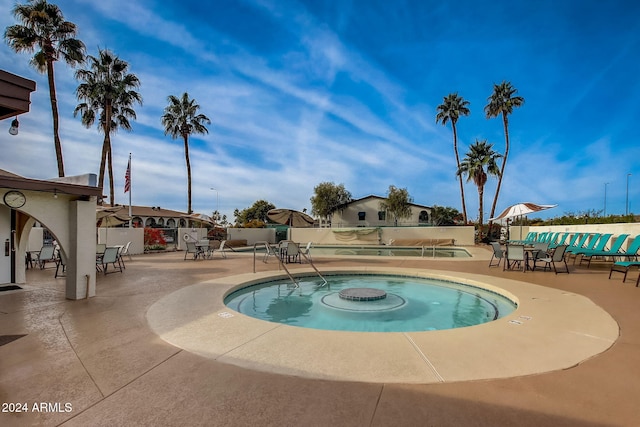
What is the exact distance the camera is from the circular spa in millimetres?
2691

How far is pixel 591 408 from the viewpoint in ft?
6.74

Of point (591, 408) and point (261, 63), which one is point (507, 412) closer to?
point (591, 408)

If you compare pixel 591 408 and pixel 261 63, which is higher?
pixel 261 63

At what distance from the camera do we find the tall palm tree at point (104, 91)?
18.2 metres

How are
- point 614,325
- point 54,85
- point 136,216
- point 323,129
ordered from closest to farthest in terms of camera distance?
point 614,325
point 54,85
point 323,129
point 136,216

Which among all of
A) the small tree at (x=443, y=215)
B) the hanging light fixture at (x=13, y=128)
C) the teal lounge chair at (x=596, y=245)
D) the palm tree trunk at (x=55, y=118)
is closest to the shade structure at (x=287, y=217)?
the hanging light fixture at (x=13, y=128)

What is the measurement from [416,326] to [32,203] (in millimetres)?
6790

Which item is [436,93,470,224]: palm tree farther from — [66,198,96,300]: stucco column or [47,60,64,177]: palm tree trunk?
[47,60,64,177]: palm tree trunk

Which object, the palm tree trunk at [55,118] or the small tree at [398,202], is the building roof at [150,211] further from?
the small tree at [398,202]

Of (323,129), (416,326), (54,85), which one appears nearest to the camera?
(416,326)

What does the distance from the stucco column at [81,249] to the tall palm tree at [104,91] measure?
51.1 feet

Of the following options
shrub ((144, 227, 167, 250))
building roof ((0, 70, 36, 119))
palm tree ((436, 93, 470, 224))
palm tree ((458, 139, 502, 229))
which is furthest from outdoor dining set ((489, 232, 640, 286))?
palm tree ((436, 93, 470, 224))

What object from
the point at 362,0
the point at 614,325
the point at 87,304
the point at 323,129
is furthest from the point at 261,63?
the point at 614,325

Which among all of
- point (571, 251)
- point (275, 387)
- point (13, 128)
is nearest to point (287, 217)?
point (13, 128)
